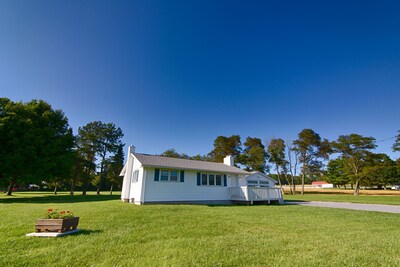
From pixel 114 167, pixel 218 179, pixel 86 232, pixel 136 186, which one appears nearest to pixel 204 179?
pixel 218 179

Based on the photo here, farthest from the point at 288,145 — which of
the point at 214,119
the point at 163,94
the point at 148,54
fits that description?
the point at 148,54

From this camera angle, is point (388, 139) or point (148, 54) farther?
point (388, 139)

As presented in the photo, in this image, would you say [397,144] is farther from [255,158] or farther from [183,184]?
[183,184]

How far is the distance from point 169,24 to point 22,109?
19.4 metres

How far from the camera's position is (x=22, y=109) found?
68.4ft

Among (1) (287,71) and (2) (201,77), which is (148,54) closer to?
(2) (201,77)

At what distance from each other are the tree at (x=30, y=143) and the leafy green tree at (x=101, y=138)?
13124 mm

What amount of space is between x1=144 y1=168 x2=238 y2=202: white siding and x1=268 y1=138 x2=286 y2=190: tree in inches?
1113

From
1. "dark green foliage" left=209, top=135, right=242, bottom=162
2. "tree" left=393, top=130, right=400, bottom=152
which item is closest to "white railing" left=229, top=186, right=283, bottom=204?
"dark green foliage" left=209, top=135, right=242, bottom=162

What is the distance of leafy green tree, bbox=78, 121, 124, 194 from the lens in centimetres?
3734

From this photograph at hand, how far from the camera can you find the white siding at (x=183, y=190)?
14.5 metres

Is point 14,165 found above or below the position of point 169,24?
below

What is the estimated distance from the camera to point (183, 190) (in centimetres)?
1582

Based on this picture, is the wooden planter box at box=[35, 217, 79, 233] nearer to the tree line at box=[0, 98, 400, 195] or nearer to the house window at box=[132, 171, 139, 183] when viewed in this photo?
the house window at box=[132, 171, 139, 183]
